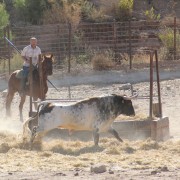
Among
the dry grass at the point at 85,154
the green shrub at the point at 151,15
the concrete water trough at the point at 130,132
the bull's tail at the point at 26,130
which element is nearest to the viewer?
the dry grass at the point at 85,154

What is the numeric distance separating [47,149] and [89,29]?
18531 millimetres

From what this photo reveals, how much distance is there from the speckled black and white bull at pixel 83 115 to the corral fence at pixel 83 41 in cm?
1272

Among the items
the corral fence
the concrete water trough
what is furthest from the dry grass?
the corral fence

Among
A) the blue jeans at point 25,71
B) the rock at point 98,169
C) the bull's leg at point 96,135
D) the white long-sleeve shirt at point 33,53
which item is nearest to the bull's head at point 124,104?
the bull's leg at point 96,135

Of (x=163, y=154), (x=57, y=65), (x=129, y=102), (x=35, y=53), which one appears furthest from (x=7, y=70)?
(x=163, y=154)

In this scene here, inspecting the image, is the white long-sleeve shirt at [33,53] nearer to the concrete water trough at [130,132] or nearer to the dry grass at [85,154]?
the concrete water trough at [130,132]

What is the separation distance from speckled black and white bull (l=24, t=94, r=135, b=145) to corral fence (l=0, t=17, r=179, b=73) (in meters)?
12.7

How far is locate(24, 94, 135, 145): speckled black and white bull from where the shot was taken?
541 inches

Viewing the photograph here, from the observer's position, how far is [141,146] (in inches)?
533

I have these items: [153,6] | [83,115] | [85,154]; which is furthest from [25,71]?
[153,6]

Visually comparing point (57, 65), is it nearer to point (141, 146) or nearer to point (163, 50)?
point (163, 50)

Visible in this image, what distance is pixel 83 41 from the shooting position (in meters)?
30.3

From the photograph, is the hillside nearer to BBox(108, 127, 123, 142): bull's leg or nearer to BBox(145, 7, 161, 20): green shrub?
BBox(145, 7, 161, 20): green shrub

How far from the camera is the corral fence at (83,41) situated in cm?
2816
